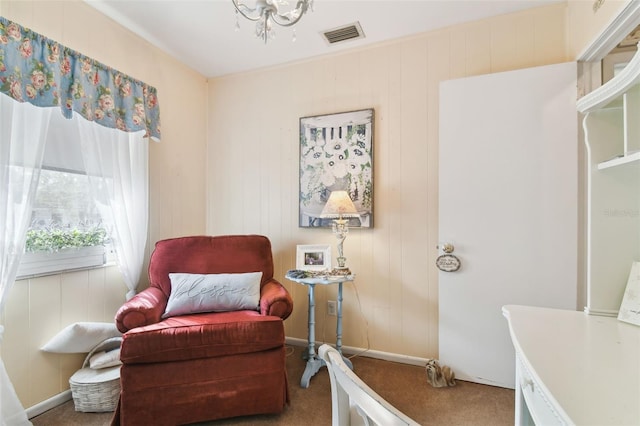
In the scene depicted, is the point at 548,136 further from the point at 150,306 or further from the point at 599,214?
the point at 150,306

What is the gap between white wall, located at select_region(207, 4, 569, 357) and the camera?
6.92ft

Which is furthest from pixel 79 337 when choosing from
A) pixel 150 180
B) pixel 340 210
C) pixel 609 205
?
pixel 609 205

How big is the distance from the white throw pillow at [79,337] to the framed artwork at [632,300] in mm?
2573

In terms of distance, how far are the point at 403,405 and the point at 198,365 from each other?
121cm

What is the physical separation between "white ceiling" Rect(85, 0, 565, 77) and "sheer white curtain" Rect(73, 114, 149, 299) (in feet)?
2.64

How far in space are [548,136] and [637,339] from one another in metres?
1.41

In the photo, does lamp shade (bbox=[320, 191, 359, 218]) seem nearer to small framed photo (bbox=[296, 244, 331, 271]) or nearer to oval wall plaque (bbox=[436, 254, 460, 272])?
small framed photo (bbox=[296, 244, 331, 271])

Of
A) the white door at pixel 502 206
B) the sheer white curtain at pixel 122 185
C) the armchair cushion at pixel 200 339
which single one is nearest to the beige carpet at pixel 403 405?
the white door at pixel 502 206

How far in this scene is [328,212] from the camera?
2146mm

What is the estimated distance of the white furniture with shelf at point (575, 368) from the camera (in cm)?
53

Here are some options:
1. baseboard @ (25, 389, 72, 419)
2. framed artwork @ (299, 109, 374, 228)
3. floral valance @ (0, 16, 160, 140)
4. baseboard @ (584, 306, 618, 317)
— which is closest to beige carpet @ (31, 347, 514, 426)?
baseboard @ (25, 389, 72, 419)

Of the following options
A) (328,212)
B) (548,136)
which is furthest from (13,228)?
(548,136)

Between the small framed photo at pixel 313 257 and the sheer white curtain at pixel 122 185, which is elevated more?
the sheer white curtain at pixel 122 185

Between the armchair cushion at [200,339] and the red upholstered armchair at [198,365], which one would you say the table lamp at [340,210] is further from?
the armchair cushion at [200,339]
